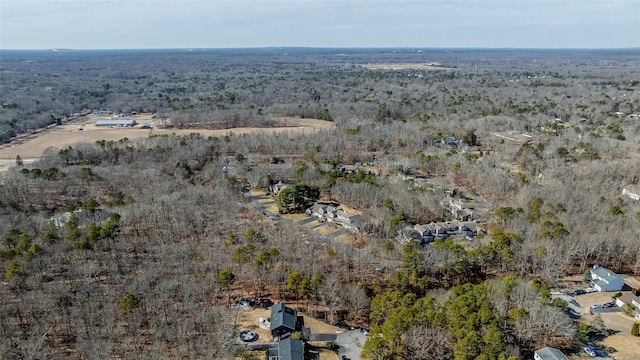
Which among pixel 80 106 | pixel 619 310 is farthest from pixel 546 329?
pixel 80 106

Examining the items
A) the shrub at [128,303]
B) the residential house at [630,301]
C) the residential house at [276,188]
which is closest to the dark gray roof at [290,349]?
the shrub at [128,303]

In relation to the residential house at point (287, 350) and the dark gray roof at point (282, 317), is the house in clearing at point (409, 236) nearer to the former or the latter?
the dark gray roof at point (282, 317)

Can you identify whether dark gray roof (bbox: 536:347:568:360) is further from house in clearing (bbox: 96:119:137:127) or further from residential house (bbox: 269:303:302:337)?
house in clearing (bbox: 96:119:137:127)

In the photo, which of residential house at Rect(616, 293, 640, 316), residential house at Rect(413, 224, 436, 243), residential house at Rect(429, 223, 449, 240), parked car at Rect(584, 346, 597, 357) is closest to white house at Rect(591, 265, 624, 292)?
residential house at Rect(616, 293, 640, 316)

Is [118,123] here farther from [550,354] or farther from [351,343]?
[550,354]

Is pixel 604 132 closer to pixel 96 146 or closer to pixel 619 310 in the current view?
pixel 619 310

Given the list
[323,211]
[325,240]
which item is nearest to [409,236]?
[325,240]
